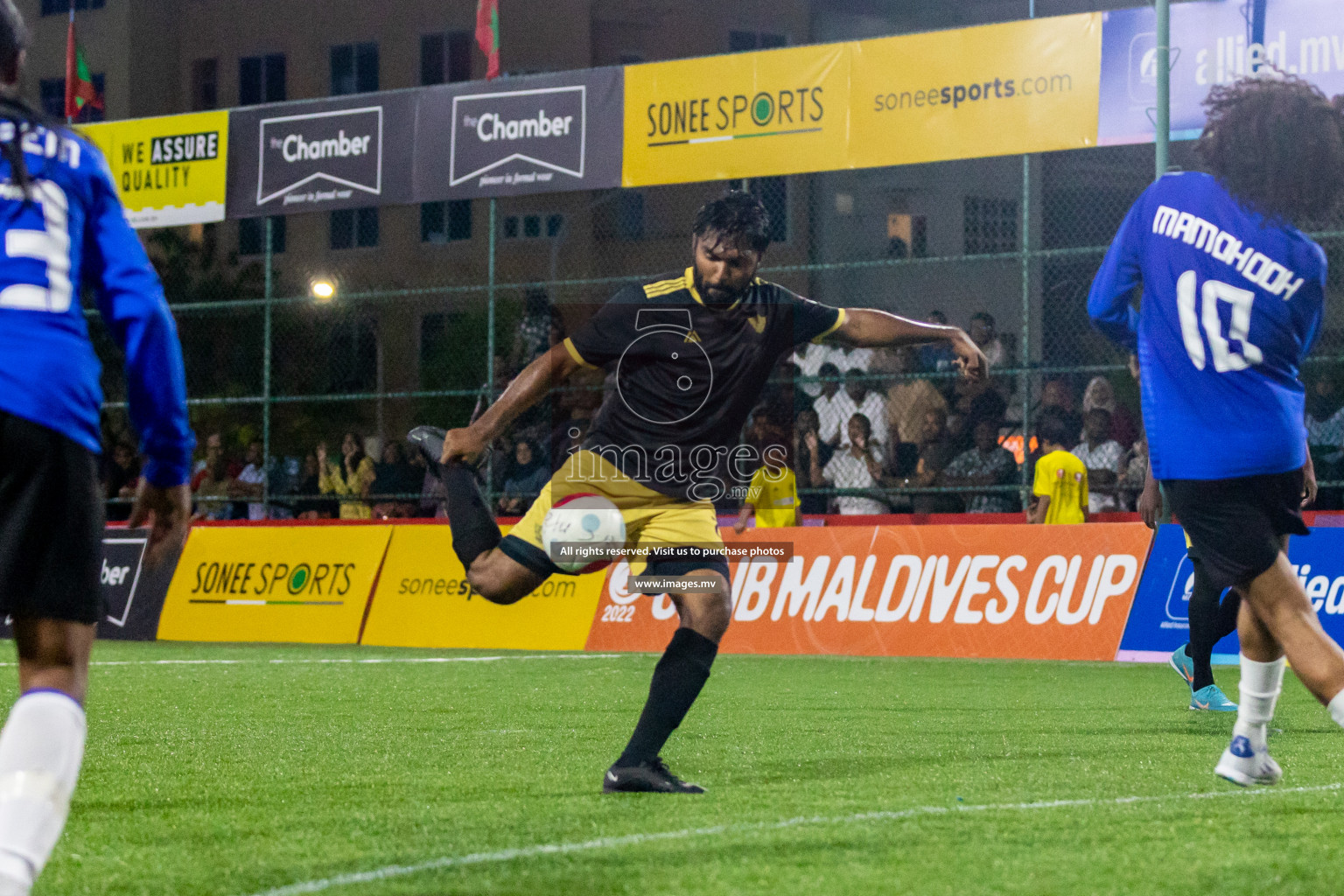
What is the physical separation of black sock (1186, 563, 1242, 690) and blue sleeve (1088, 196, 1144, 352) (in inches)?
129

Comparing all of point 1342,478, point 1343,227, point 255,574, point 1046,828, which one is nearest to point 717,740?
point 1046,828

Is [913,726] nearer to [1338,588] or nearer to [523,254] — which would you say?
[1338,588]

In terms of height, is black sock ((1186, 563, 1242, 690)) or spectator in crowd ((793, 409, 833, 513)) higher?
spectator in crowd ((793, 409, 833, 513))

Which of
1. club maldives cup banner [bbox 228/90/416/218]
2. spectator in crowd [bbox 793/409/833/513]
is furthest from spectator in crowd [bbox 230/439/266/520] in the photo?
spectator in crowd [bbox 793/409/833/513]

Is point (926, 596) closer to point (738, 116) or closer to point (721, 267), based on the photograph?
point (738, 116)

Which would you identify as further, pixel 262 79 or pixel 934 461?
pixel 262 79

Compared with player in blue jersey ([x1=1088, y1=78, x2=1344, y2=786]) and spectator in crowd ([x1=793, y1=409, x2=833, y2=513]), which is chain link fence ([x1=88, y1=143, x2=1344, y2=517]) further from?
player in blue jersey ([x1=1088, y1=78, x2=1344, y2=786])

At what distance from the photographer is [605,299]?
60.2ft

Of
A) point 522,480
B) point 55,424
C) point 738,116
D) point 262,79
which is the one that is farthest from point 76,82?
point 262,79

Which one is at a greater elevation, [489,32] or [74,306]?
[489,32]

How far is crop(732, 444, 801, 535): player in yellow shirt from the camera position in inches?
584

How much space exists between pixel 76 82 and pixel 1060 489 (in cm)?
1297

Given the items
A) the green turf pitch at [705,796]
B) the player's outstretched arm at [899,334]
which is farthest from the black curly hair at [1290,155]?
the green turf pitch at [705,796]

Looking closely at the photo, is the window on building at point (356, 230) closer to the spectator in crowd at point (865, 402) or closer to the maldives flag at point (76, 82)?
the maldives flag at point (76, 82)
